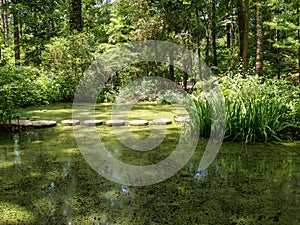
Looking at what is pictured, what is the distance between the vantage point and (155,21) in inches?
325

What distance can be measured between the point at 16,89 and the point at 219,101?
2.79 metres

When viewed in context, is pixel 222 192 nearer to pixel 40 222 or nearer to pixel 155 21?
pixel 40 222

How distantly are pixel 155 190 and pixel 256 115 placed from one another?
6.79ft

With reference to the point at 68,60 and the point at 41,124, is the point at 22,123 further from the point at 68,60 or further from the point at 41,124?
the point at 68,60

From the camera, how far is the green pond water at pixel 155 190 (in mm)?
1747

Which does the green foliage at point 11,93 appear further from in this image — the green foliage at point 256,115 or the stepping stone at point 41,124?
the green foliage at point 256,115

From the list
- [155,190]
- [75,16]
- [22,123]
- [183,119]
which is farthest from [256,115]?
[75,16]

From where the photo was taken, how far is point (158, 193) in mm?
2121

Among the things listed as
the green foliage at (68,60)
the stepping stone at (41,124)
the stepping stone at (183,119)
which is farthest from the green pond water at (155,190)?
the green foliage at (68,60)

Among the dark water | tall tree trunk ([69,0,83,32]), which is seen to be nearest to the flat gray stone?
the dark water

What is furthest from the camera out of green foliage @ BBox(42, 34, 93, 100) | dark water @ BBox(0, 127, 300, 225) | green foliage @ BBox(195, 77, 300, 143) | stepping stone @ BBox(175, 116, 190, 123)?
green foliage @ BBox(42, 34, 93, 100)

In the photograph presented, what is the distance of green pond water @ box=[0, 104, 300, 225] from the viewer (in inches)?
68.8

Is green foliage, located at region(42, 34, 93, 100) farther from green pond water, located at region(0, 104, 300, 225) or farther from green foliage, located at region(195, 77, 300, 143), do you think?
green pond water, located at region(0, 104, 300, 225)

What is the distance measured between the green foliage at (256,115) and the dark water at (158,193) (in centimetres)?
53
